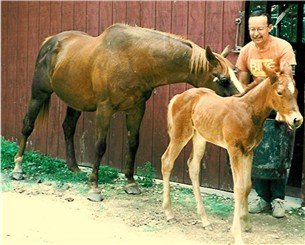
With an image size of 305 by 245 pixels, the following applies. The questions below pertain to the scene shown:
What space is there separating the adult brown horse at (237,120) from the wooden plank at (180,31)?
1.59m

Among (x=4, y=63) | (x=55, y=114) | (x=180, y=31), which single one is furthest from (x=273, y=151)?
(x=4, y=63)

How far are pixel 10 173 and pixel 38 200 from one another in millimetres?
1344

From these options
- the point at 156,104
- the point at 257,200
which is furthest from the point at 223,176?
the point at 156,104

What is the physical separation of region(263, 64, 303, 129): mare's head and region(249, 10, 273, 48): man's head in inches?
27.5

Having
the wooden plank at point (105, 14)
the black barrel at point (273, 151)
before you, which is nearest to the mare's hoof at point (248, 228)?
the black barrel at point (273, 151)

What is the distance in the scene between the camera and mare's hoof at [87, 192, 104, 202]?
5.38 meters

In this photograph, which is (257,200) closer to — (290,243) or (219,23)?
(290,243)

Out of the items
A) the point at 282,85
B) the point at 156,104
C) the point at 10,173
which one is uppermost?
the point at 282,85

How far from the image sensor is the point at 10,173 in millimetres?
6570

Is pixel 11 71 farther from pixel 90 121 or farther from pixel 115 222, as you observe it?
pixel 115 222

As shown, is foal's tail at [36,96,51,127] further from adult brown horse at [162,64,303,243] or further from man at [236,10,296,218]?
man at [236,10,296,218]

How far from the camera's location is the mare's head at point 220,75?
477 cm

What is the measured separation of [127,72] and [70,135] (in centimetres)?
→ 177

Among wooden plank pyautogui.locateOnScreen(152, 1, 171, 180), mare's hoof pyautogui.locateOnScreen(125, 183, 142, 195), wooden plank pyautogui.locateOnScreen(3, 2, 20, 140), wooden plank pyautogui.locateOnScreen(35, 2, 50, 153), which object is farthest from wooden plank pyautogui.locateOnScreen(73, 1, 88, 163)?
mare's hoof pyautogui.locateOnScreen(125, 183, 142, 195)
